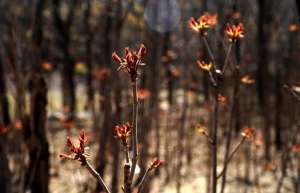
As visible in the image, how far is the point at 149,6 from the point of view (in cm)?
1254

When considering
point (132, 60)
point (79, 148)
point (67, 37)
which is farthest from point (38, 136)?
point (67, 37)

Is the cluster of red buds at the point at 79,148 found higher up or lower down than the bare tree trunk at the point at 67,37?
lower down

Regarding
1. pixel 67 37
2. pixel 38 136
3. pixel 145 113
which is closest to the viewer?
pixel 38 136

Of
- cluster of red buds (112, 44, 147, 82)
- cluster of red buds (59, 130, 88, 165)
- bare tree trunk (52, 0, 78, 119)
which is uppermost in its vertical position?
bare tree trunk (52, 0, 78, 119)

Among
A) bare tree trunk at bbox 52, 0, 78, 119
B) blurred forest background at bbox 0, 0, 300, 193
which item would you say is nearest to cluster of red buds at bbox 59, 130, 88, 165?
blurred forest background at bbox 0, 0, 300, 193

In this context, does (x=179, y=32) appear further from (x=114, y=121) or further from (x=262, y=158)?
(x=114, y=121)

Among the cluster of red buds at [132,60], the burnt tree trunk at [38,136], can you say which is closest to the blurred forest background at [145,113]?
the burnt tree trunk at [38,136]

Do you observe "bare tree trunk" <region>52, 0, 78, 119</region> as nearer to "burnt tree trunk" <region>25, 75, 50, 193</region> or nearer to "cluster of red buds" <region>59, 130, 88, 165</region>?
"burnt tree trunk" <region>25, 75, 50, 193</region>

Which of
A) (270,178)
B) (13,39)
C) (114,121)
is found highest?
(13,39)

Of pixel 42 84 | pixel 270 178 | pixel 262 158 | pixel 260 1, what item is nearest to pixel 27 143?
pixel 42 84

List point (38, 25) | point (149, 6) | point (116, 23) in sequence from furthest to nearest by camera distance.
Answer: point (149, 6) → point (38, 25) → point (116, 23)

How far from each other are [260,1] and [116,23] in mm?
6310

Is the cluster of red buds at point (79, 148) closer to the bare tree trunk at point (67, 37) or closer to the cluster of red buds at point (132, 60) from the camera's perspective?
the cluster of red buds at point (132, 60)

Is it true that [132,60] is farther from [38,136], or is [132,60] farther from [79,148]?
[38,136]
